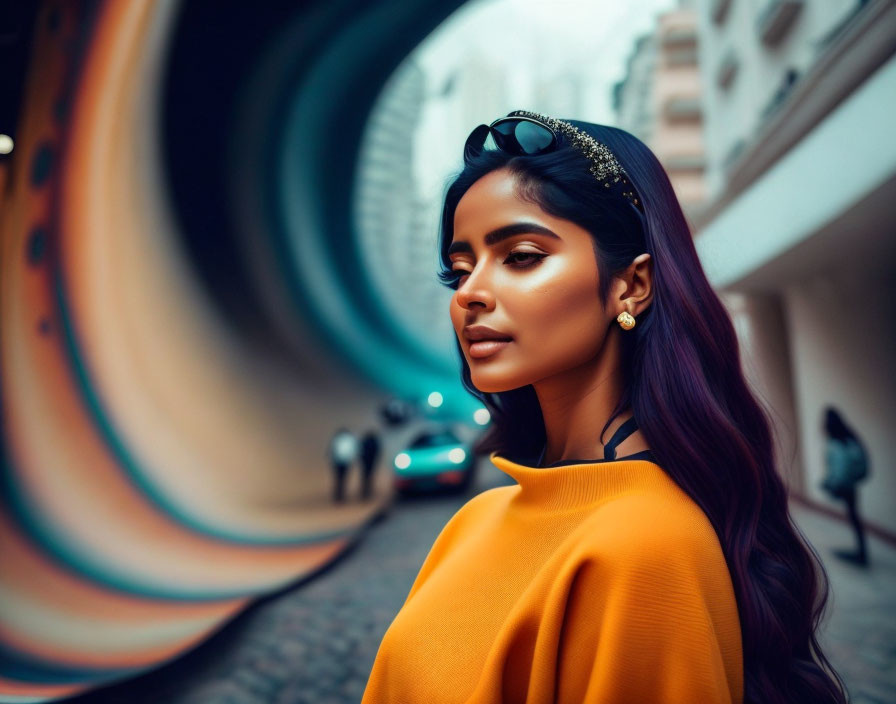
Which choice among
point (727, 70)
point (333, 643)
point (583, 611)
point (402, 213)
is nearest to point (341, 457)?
point (333, 643)

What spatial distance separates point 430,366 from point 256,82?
37.7 ft

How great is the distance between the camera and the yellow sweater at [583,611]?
771mm

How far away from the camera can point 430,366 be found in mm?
18062

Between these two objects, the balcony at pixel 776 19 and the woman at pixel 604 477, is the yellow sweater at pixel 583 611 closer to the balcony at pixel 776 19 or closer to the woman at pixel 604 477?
the woman at pixel 604 477

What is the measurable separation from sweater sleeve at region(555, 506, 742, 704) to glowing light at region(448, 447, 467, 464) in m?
8.61

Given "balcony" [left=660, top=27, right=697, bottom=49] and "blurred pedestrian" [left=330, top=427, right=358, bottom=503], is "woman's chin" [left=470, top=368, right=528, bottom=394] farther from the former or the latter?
"balcony" [left=660, top=27, right=697, bottom=49]

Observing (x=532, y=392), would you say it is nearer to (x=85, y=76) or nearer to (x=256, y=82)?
(x=85, y=76)

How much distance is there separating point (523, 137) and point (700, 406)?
670mm

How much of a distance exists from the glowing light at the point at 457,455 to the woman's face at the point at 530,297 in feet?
27.8

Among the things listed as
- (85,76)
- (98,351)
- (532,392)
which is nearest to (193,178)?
(85,76)

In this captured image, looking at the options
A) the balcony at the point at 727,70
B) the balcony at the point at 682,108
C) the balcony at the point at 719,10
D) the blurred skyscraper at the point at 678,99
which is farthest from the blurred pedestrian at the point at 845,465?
the balcony at the point at 682,108

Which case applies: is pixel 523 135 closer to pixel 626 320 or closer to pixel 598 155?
pixel 598 155

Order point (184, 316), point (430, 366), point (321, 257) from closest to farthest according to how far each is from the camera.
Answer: point (184, 316) < point (321, 257) < point (430, 366)

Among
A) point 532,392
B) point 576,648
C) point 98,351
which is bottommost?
point 576,648
